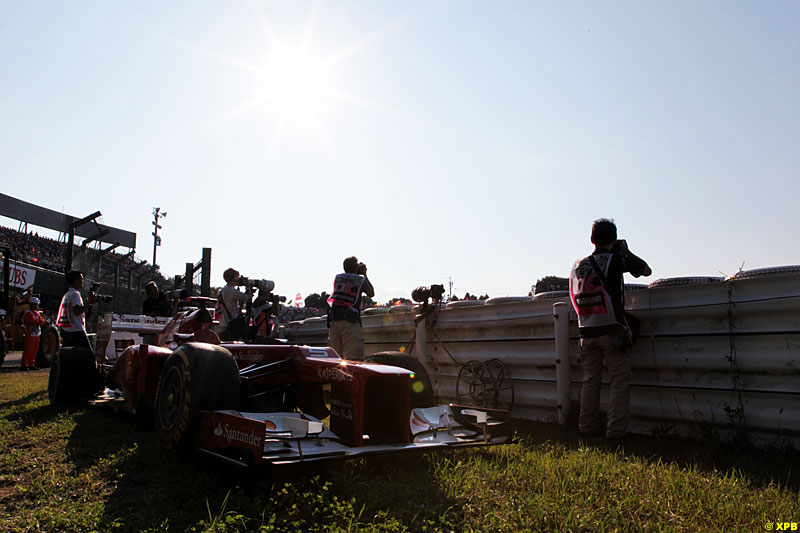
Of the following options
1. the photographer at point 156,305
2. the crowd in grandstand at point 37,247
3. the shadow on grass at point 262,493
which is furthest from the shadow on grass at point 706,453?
the crowd in grandstand at point 37,247

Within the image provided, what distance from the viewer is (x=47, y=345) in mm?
13273

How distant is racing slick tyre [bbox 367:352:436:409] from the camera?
4441 millimetres

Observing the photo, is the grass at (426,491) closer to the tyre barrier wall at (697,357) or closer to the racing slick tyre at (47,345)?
the tyre barrier wall at (697,357)

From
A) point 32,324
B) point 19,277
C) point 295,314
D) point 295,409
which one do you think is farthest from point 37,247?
A: point 295,409

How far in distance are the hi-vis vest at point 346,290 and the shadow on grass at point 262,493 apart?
10.3 ft

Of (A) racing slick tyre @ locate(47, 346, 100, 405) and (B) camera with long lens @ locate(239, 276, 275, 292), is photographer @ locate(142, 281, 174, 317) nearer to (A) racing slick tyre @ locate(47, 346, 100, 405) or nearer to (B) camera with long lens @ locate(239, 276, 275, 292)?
(B) camera with long lens @ locate(239, 276, 275, 292)

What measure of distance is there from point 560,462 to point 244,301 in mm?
5927

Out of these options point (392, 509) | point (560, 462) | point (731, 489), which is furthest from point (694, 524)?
point (392, 509)

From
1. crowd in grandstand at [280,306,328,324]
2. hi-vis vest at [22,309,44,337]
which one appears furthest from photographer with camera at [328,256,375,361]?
crowd in grandstand at [280,306,328,324]

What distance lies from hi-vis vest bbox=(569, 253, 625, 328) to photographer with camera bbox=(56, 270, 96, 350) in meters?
6.24

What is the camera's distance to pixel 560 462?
11.6 feet

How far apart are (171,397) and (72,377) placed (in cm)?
315

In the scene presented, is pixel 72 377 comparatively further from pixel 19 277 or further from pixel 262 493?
pixel 19 277

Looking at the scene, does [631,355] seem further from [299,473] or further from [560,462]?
[299,473]
